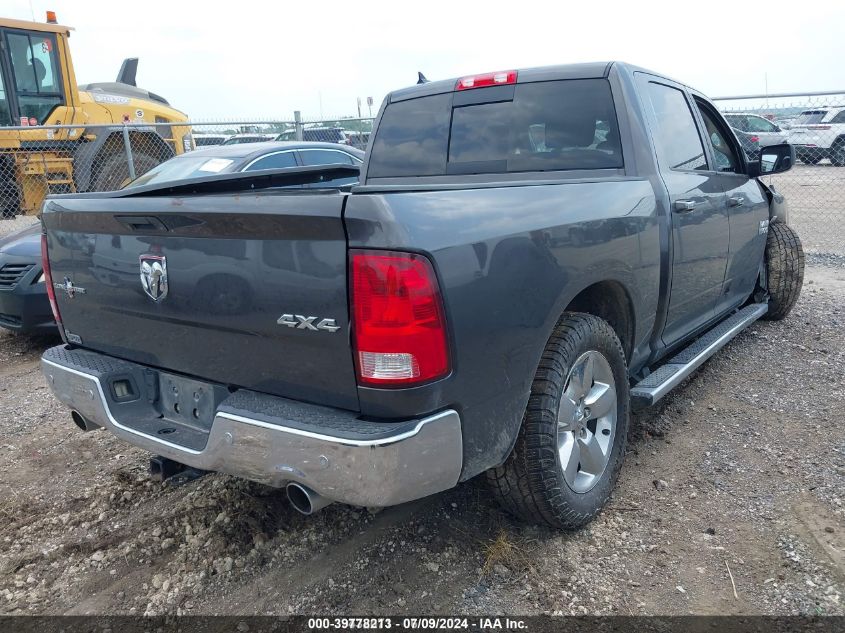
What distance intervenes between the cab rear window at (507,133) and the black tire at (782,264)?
259 centimetres

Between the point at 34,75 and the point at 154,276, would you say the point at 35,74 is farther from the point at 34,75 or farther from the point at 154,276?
the point at 154,276

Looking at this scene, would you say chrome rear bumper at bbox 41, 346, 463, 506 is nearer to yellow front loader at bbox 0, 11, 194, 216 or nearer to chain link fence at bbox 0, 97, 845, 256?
chain link fence at bbox 0, 97, 845, 256

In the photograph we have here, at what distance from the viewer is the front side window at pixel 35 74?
1084 centimetres

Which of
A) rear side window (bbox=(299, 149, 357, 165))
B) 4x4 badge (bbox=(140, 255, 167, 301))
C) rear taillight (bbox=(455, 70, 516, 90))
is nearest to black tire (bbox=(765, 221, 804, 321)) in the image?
→ rear taillight (bbox=(455, 70, 516, 90))

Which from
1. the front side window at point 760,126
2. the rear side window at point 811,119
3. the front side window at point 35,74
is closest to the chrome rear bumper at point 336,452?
the front side window at point 35,74

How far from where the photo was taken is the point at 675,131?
364 cm

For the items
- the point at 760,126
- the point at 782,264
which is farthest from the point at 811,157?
the point at 782,264

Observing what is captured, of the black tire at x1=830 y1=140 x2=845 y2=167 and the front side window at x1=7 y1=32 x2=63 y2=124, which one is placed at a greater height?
the front side window at x1=7 y1=32 x2=63 y2=124

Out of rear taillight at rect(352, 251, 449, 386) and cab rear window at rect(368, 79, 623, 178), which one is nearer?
rear taillight at rect(352, 251, 449, 386)

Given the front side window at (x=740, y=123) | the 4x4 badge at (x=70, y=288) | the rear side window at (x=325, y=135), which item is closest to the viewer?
the 4x4 badge at (x=70, y=288)

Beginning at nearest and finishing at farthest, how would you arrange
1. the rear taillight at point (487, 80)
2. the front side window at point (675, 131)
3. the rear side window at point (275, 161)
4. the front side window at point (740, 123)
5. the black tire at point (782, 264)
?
the front side window at point (675, 131)
the rear taillight at point (487, 80)
the black tire at point (782, 264)
the rear side window at point (275, 161)
the front side window at point (740, 123)

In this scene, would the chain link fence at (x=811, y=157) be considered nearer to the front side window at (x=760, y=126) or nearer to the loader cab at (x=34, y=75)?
the front side window at (x=760, y=126)

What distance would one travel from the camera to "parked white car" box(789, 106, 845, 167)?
15.4 meters

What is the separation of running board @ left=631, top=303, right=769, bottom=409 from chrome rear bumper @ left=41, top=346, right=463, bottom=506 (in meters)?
1.33
